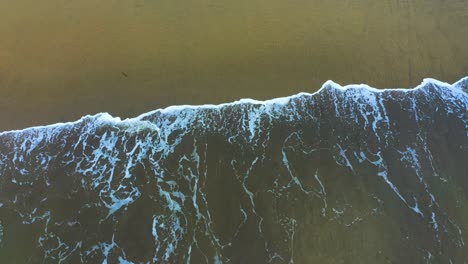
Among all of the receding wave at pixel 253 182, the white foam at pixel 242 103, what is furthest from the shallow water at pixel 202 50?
the receding wave at pixel 253 182

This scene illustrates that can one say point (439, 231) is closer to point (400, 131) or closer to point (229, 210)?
point (400, 131)

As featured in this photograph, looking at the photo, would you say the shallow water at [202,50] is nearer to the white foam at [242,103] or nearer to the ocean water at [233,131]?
the ocean water at [233,131]

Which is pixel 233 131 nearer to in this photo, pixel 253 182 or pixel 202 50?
pixel 253 182

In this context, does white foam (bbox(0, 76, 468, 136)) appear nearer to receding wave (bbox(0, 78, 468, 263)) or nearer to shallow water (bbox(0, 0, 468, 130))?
receding wave (bbox(0, 78, 468, 263))

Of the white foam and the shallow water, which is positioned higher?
the shallow water

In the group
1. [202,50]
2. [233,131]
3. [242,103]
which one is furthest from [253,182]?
[202,50]

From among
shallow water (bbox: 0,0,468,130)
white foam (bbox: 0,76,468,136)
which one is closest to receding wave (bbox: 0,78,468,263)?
white foam (bbox: 0,76,468,136)

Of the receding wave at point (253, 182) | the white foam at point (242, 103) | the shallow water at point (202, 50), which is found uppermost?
the shallow water at point (202, 50)
